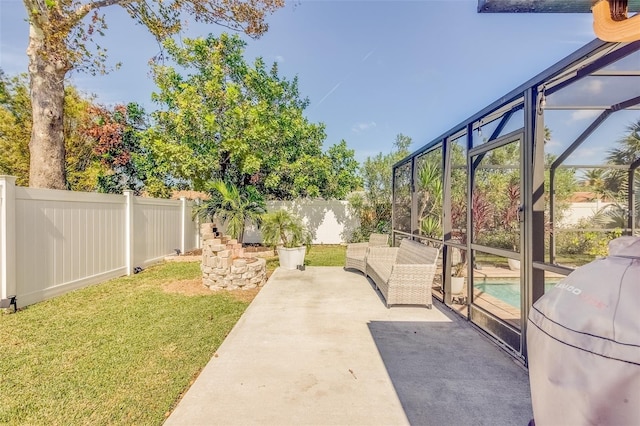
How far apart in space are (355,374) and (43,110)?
24.9ft

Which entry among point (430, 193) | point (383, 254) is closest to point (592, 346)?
point (383, 254)

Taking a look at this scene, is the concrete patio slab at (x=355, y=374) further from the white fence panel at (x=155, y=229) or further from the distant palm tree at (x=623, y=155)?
the white fence panel at (x=155, y=229)

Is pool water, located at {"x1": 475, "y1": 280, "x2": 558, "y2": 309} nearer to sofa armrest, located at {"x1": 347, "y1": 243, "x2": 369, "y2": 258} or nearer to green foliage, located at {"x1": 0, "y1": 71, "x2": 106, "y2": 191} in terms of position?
sofa armrest, located at {"x1": 347, "y1": 243, "x2": 369, "y2": 258}

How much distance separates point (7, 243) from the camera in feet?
14.5

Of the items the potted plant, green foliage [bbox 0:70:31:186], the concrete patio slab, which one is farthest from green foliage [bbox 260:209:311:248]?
green foliage [bbox 0:70:31:186]

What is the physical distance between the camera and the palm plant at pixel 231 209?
876cm

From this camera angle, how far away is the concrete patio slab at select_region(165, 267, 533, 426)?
86.5 inches

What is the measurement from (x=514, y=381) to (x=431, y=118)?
12772 millimetres

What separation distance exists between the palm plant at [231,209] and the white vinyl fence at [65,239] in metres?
1.60

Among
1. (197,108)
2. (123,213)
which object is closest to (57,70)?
(123,213)

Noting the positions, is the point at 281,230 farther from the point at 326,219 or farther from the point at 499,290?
the point at 326,219

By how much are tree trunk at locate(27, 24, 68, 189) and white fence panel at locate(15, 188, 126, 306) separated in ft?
4.00

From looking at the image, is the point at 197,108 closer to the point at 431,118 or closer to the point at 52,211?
the point at 52,211

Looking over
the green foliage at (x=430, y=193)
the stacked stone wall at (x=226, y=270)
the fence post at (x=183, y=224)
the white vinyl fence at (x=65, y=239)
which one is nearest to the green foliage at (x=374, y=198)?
the green foliage at (x=430, y=193)
